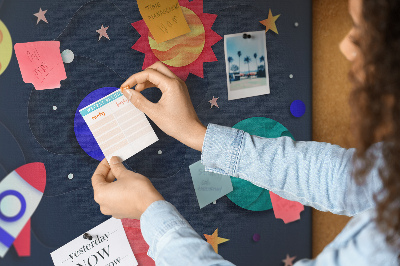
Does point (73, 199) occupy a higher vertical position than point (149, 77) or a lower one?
lower

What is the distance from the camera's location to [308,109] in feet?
3.32

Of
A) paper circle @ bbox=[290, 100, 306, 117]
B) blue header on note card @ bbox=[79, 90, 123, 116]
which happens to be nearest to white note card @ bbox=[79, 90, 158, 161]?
blue header on note card @ bbox=[79, 90, 123, 116]

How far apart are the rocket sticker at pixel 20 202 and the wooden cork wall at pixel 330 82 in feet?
2.41

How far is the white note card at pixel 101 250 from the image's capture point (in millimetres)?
810

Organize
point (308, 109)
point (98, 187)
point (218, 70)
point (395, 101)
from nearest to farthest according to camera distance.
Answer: point (395, 101) → point (98, 187) → point (218, 70) → point (308, 109)

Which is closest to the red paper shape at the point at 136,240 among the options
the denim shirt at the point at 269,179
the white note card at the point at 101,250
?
the white note card at the point at 101,250

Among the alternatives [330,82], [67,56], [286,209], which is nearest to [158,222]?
[67,56]

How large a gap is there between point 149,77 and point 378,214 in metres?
0.50

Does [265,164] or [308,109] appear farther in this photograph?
[308,109]

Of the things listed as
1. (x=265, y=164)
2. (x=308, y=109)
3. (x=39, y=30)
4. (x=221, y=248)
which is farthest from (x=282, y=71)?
(x=39, y=30)

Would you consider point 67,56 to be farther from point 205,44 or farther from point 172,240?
point 172,240

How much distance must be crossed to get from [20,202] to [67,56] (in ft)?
1.07

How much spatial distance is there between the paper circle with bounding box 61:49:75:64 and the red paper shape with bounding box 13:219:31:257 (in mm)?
355

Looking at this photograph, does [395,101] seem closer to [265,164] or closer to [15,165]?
[265,164]
